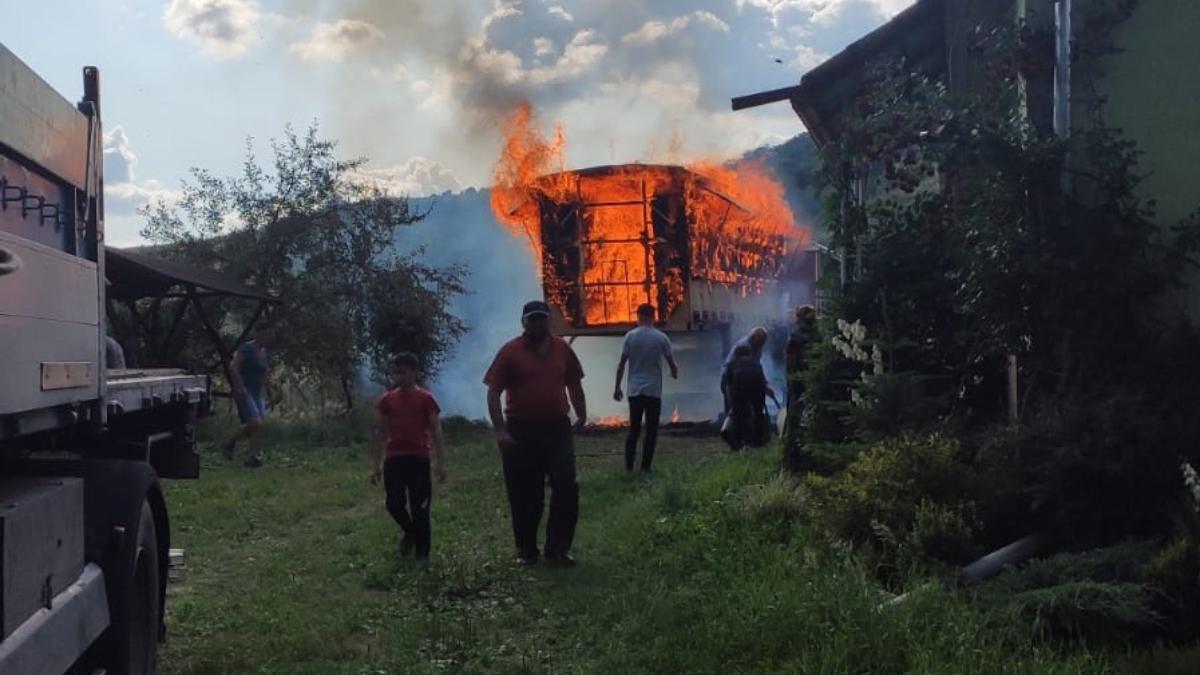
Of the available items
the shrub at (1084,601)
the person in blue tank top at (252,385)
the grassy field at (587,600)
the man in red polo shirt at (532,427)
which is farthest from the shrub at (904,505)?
the person in blue tank top at (252,385)

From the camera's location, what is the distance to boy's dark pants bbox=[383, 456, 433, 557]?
849 centimetres

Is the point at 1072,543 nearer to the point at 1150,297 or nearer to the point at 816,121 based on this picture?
the point at 1150,297

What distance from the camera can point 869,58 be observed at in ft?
39.4

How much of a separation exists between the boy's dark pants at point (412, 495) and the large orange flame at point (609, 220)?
11.9m

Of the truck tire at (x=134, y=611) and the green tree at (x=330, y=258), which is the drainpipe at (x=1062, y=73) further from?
the green tree at (x=330, y=258)

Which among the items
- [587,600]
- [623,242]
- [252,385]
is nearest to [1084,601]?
[587,600]

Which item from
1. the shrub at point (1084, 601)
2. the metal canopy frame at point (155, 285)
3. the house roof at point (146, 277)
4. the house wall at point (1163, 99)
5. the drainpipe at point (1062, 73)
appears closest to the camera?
the shrub at point (1084, 601)

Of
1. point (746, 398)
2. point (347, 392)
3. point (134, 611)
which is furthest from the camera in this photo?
point (347, 392)

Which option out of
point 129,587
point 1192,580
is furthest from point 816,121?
point 129,587

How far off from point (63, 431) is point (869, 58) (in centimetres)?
900

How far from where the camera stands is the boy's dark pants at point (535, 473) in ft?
28.1

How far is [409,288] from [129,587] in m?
19.8

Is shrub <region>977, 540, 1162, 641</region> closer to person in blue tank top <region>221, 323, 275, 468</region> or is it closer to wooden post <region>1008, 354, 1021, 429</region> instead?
wooden post <region>1008, 354, 1021, 429</region>

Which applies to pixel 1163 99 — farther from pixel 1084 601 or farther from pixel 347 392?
pixel 347 392
